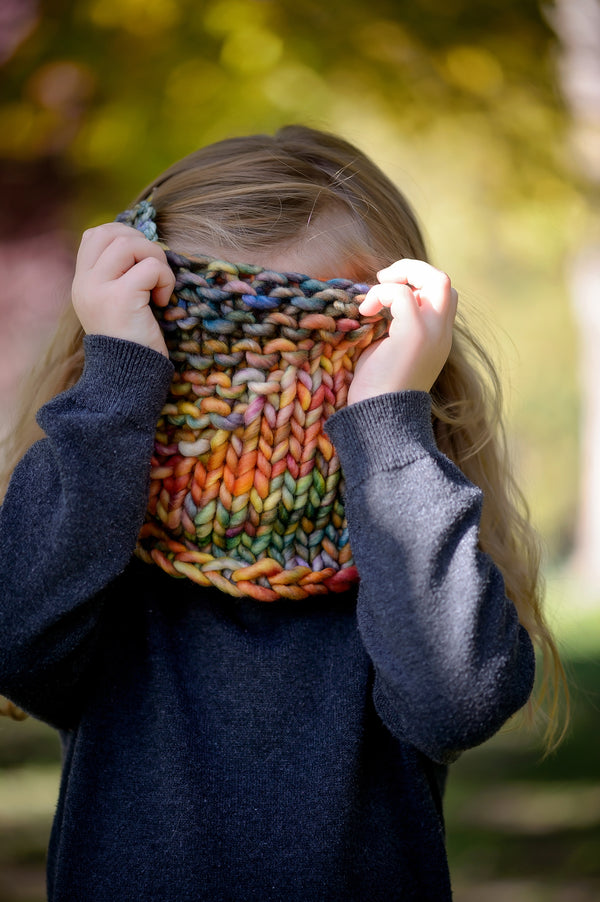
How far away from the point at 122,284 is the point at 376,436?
1.67 ft

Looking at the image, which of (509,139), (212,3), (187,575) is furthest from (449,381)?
(509,139)

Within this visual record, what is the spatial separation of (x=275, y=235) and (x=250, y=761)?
96 cm

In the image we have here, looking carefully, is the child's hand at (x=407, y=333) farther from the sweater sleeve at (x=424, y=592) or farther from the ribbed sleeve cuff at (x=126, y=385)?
the ribbed sleeve cuff at (x=126, y=385)

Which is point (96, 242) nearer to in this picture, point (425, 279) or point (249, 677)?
point (425, 279)

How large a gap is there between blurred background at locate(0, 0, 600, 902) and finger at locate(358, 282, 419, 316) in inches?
59.3

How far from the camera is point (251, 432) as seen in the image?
143 cm

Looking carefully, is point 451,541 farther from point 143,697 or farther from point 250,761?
point 143,697

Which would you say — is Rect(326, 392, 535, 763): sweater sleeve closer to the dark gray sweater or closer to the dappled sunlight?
the dark gray sweater

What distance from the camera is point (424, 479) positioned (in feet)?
4.52

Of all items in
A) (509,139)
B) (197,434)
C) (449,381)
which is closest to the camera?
(197,434)

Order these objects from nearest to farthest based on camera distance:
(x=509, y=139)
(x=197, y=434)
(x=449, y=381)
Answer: (x=197, y=434)
(x=449, y=381)
(x=509, y=139)

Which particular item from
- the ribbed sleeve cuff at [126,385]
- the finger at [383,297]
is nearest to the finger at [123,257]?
the ribbed sleeve cuff at [126,385]

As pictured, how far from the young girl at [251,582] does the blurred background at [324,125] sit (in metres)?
1.60

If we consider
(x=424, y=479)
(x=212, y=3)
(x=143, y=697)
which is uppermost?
(x=212, y=3)
